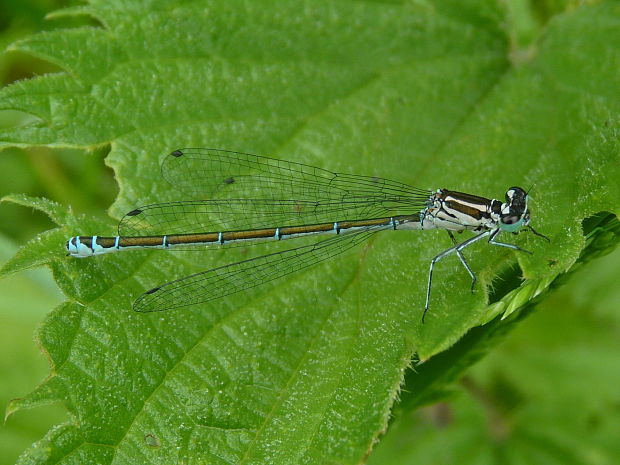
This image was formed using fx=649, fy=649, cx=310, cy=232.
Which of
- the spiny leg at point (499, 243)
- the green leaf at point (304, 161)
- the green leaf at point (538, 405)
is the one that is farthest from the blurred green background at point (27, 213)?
the spiny leg at point (499, 243)

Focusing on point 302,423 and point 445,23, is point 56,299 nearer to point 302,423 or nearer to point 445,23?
point 302,423

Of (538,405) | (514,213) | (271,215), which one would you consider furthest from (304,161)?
(538,405)

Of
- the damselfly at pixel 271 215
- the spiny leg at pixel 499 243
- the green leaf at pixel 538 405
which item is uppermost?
the damselfly at pixel 271 215

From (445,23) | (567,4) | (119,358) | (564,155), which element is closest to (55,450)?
(119,358)

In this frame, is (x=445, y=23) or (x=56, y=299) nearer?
(x=445, y=23)

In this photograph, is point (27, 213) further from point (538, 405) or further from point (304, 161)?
point (538, 405)

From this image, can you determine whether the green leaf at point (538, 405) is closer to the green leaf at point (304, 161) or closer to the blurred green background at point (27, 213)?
→ the green leaf at point (304, 161)
